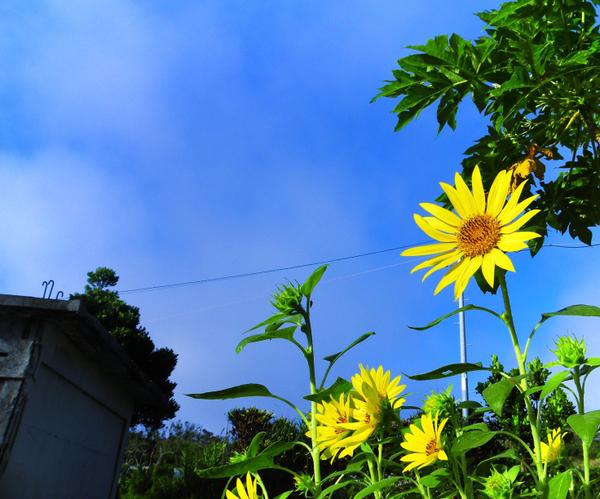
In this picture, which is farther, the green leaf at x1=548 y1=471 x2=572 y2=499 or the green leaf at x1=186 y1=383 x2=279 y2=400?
the green leaf at x1=186 y1=383 x2=279 y2=400

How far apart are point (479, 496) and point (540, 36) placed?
64.4 inches

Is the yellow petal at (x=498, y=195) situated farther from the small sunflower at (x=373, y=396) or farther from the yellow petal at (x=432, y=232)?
the small sunflower at (x=373, y=396)

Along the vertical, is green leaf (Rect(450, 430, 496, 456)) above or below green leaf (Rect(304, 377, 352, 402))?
below

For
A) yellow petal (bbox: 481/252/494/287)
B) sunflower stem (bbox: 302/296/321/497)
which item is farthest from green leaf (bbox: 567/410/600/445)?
sunflower stem (bbox: 302/296/321/497)

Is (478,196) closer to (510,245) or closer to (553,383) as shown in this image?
(510,245)

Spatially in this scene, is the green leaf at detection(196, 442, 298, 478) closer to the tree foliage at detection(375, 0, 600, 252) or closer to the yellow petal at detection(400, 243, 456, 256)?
the yellow petal at detection(400, 243, 456, 256)

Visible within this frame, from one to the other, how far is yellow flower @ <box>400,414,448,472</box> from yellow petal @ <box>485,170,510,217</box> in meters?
0.43

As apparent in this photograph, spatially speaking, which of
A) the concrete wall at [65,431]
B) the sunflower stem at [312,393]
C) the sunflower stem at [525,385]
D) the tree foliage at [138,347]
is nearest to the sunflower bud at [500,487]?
the sunflower stem at [525,385]

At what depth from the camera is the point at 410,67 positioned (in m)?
2.04

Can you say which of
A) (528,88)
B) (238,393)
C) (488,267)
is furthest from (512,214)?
(528,88)

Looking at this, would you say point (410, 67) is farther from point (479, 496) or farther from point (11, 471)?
point (11, 471)

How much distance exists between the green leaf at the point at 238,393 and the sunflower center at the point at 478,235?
473mm

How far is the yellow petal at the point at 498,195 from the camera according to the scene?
1024 mm

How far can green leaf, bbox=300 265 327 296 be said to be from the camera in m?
1.15
